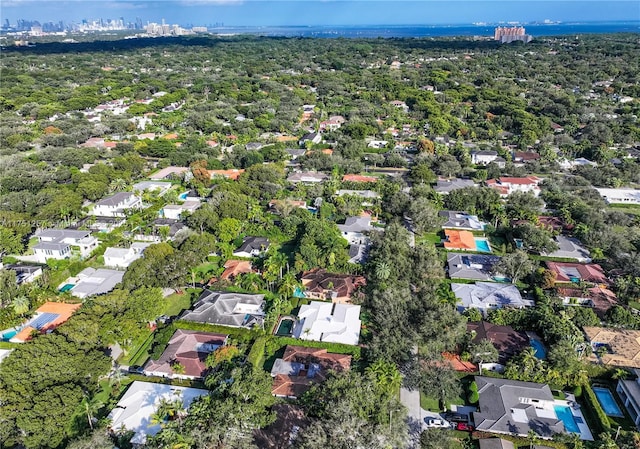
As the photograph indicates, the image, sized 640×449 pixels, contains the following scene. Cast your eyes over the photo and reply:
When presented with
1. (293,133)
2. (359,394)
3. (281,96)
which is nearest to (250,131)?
(293,133)

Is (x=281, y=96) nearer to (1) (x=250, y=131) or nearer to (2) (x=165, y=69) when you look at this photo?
(1) (x=250, y=131)

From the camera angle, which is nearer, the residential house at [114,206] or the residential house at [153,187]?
the residential house at [114,206]

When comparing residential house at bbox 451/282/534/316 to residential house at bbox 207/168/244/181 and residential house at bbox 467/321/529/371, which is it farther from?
residential house at bbox 207/168/244/181

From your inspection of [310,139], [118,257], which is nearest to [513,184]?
[310,139]

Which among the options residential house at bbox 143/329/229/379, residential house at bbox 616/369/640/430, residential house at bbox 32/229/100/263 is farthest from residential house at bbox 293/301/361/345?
residential house at bbox 32/229/100/263

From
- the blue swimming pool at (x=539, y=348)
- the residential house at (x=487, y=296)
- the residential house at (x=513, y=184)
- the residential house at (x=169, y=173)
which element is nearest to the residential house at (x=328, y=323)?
the residential house at (x=487, y=296)

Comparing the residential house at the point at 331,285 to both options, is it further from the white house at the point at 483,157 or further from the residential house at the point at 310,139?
the residential house at the point at 310,139
